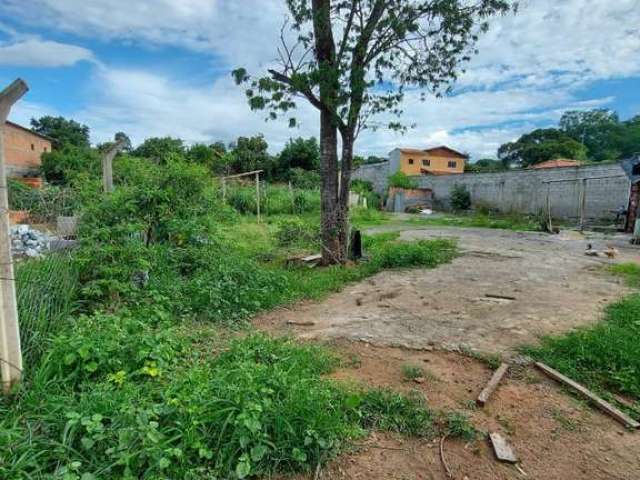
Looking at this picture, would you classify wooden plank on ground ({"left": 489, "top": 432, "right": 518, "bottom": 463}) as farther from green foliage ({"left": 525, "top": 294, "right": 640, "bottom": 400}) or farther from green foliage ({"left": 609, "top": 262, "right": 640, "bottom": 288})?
green foliage ({"left": 609, "top": 262, "right": 640, "bottom": 288})

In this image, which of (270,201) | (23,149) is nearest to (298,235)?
(270,201)

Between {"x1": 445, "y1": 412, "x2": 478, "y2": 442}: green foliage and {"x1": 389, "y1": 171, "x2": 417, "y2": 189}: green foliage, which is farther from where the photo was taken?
{"x1": 389, "y1": 171, "x2": 417, "y2": 189}: green foliage

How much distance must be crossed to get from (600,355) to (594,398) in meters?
0.65

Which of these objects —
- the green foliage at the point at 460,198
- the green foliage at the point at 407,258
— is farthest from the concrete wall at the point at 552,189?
the green foliage at the point at 407,258

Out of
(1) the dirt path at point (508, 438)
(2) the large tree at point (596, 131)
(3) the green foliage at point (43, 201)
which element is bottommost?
(1) the dirt path at point (508, 438)

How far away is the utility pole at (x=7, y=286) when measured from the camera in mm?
1875

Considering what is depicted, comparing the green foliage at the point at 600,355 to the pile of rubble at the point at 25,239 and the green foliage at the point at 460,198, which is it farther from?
the green foliage at the point at 460,198

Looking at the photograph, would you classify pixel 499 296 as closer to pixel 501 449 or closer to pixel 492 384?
pixel 492 384

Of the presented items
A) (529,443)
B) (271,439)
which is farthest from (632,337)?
(271,439)

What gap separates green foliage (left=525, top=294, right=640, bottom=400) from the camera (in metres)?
2.45

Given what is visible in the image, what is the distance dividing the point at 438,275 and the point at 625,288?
228cm

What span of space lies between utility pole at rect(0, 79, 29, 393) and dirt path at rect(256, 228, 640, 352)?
6.34 ft

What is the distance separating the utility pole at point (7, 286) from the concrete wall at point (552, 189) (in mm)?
13529

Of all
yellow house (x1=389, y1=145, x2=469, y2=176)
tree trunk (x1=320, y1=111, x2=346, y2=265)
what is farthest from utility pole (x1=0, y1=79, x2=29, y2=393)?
yellow house (x1=389, y1=145, x2=469, y2=176)
